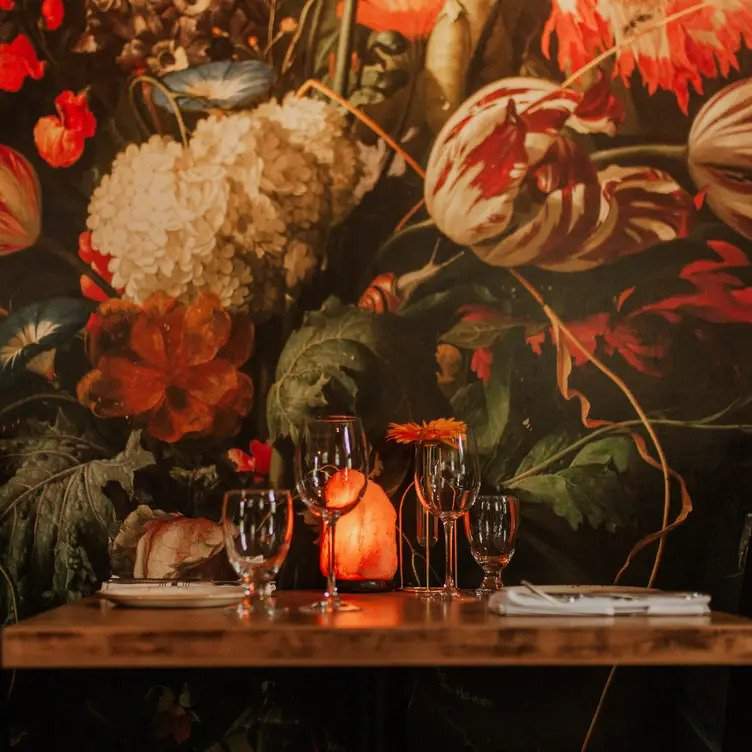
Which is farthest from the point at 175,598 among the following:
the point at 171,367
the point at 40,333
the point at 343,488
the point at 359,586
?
the point at 40,333

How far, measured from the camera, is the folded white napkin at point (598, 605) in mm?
1797

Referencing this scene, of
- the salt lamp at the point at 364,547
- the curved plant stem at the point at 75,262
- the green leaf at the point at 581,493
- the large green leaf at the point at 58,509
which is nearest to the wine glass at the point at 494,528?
the salt lamp at the point at 364,547

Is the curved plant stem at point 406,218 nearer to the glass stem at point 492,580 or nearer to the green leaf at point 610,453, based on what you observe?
the green leaf at point 610,453

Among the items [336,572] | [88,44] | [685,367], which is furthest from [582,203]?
[88,44]

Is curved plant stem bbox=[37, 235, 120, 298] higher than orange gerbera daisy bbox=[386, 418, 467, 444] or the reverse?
higher

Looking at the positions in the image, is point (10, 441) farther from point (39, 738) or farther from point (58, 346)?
point (39, 738)

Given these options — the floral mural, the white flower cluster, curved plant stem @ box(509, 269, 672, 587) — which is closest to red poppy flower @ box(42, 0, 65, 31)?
the floral mural

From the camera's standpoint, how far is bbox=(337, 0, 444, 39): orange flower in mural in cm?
255

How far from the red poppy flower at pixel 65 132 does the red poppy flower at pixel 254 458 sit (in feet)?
2.23

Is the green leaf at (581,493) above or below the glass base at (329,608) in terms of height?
above

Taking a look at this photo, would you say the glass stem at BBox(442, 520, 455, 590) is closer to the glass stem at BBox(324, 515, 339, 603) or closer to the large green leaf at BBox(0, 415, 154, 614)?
the glass stem at BBox(324, 515, 339, 603)

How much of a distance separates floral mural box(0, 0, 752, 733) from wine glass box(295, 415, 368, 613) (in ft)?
1.51

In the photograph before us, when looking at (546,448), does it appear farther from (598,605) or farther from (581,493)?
(598,605)

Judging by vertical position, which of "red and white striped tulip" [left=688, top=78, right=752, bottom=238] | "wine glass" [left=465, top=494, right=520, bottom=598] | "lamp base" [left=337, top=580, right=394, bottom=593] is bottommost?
"lamp base" [left=337, top=580, right=394, bottom=593]
